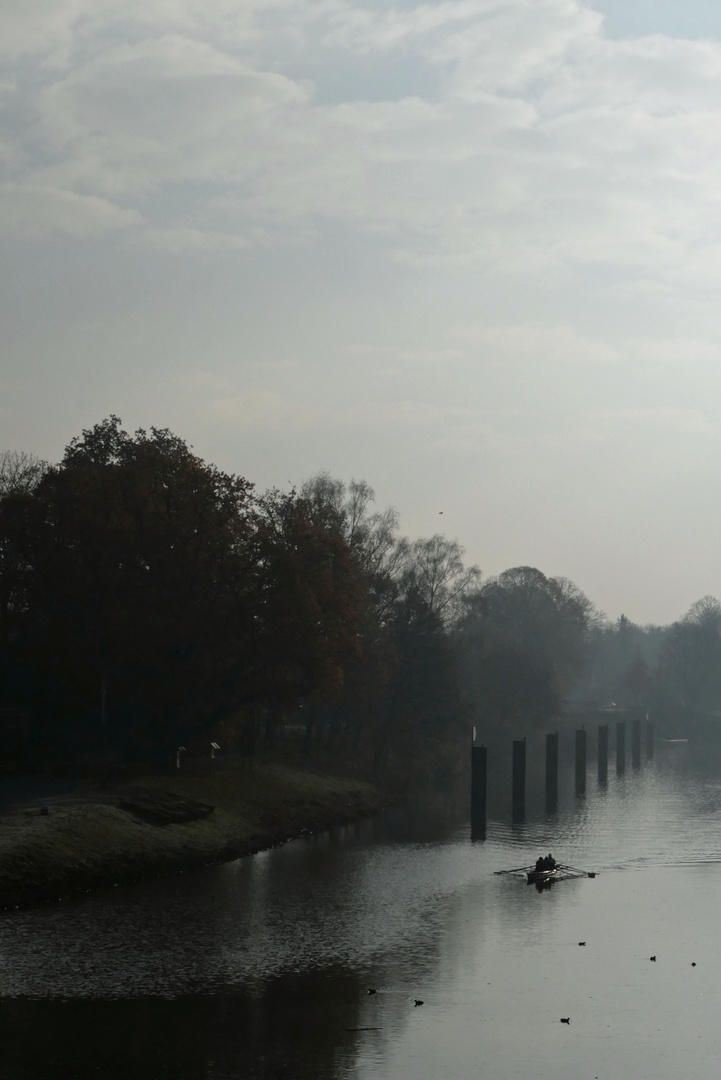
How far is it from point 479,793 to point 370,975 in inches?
1174

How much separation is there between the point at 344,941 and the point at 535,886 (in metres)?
12.2

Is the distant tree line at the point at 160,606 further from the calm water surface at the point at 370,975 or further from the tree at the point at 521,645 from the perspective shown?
the tree at the point at 521,645

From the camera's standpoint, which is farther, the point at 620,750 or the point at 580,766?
the point at 620,750

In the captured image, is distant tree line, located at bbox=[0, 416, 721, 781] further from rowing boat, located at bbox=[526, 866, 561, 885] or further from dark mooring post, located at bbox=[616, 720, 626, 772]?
dark mooring post, located at bbox=[616, 720, 626, 772]

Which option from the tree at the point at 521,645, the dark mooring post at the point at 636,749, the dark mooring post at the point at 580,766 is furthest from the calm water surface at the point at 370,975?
the dark mooring post at the point at 636,749

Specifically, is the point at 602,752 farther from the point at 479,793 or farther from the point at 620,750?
the point at 479,793

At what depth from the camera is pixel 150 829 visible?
4738 cm

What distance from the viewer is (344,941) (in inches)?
1342

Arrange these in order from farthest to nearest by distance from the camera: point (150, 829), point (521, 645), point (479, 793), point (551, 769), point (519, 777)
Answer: point (521, 645) < point (551, 769) < point (519, 777) < point (479, 793) < point (150, 829)

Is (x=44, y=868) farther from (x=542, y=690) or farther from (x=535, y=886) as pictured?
(x=542, y=690)

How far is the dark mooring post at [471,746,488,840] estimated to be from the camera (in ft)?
192

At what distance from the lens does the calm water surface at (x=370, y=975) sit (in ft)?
78.0

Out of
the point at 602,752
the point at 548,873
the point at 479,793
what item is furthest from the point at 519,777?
the point at 602,752

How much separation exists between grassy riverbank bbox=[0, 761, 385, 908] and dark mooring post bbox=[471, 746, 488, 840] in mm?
7065
